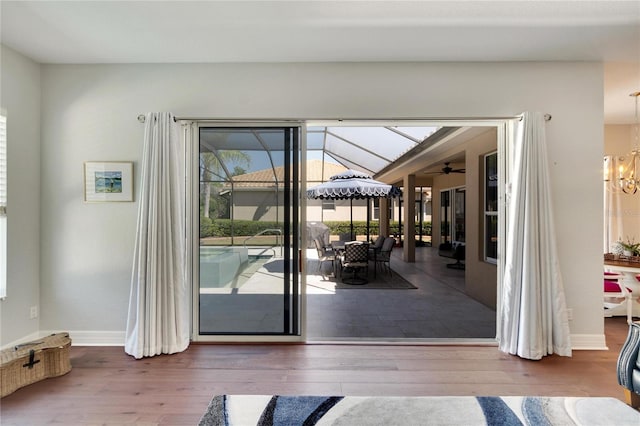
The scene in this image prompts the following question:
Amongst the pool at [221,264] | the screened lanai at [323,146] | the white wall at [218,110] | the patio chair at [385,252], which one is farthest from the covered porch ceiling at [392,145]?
the patio chair at [385,252]

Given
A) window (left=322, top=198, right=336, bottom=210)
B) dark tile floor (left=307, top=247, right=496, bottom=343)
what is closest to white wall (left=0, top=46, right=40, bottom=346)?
dark tile floor (left=307, top=247, right=496, bottom=343)

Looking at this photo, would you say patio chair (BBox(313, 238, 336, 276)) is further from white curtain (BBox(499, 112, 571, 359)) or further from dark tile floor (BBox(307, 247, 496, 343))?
white curtain (BBox(499, 112, 571, 359))

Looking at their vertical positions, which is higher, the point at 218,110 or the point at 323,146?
the point at 323,146

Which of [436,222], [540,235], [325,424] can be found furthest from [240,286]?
[436,222]

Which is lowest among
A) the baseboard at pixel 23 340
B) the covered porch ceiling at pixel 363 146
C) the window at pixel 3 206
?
the baseboard at pixel 23 340

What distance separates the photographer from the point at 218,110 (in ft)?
10.6

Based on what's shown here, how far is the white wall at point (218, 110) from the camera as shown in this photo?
3176 millimetres

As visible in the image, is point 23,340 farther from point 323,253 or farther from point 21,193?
point 323,253

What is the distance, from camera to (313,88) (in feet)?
10.6

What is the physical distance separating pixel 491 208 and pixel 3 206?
6.10m

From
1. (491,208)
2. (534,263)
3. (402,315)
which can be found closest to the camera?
(534,263)

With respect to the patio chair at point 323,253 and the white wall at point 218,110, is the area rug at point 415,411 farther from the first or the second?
the patio chair at point 323,253

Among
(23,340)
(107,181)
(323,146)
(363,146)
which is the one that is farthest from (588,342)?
(323,146)

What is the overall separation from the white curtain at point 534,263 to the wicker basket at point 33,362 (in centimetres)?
425
